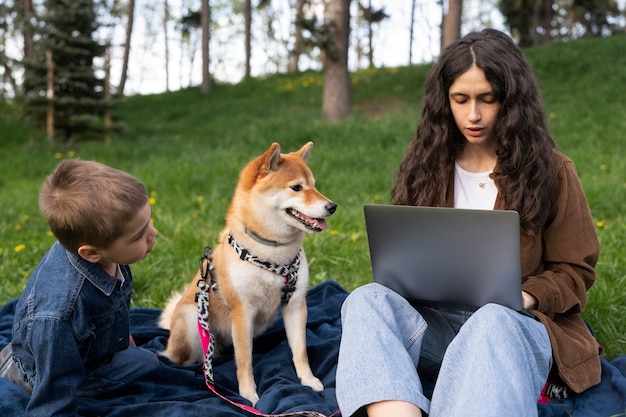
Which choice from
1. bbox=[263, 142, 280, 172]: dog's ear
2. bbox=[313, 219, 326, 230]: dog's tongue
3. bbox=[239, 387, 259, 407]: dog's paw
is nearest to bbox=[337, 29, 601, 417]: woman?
bbox=[313, 219, 326, 230]: dog's tongue

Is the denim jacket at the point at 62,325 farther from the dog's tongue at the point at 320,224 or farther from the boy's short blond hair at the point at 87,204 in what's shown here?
the dog's tongue at the point at 320,224

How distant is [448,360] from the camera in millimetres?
1899

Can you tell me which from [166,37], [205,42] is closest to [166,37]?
[166,37]

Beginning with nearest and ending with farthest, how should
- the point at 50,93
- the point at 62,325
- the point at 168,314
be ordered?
the point at 62,325 → the point at 168,314 → the point at 50,93

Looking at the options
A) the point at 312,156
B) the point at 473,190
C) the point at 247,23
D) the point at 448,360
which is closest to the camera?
the point at 448,360

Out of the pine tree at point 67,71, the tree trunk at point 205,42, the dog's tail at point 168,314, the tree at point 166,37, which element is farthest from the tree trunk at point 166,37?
the dog's tail at point 168,314

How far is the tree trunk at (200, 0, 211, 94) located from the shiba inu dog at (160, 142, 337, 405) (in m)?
13.1

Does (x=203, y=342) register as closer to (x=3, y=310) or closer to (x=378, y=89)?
(x=3, y=310)

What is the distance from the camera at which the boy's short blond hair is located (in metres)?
2.09

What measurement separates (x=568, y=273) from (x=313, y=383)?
126cm

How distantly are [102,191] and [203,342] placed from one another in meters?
0.98

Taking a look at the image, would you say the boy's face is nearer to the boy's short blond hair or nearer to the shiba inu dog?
the boy's short blond hair

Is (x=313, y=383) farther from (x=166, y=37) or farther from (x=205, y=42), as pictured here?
(x=166, y=37)

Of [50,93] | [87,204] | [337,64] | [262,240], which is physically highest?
[337,64]
